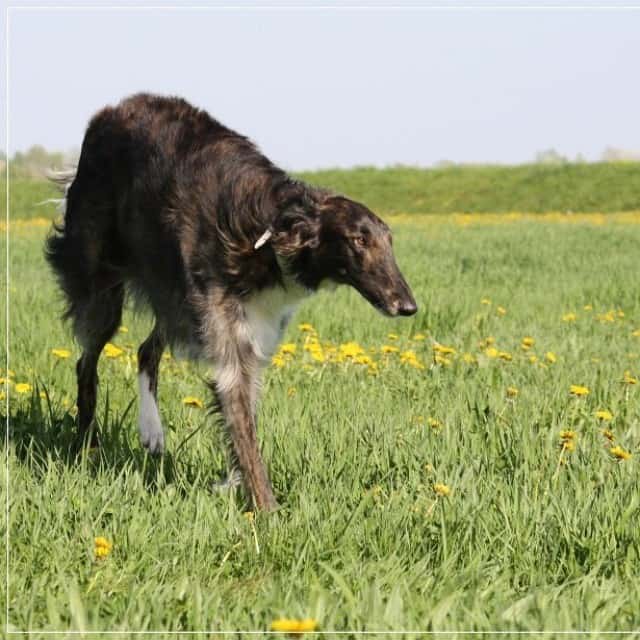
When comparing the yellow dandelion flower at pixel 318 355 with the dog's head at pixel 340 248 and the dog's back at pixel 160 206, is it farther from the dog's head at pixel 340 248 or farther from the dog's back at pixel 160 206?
the dog's head at pixel 340 248

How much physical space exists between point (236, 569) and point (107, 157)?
8.74 feet

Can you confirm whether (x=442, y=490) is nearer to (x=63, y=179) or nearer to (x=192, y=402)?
(x=192, y=402)

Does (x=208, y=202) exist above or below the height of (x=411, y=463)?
above

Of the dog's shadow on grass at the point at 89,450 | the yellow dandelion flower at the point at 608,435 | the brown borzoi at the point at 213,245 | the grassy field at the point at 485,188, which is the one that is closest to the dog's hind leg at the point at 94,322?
the brown borzoi at the point at 213,245

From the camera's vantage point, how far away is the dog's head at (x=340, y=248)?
4270 millimetres

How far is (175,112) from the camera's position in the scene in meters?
5.30

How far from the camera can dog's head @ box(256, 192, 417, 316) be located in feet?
14.0

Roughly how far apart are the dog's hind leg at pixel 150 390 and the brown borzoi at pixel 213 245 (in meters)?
0.01

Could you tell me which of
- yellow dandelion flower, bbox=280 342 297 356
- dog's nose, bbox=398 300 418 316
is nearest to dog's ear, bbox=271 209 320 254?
dog's nose, bbox=398 300 418 316

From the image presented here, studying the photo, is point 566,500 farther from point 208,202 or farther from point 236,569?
point 208,202

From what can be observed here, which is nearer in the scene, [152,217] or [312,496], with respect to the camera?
[312,496]

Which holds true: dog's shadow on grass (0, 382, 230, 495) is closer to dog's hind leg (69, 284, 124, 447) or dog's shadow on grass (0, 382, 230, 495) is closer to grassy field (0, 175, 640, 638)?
grassy field (0, 175, 640, 638)

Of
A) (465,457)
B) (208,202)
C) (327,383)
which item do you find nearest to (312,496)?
(465,457)

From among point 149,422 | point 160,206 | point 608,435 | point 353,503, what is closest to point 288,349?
point 149,422
